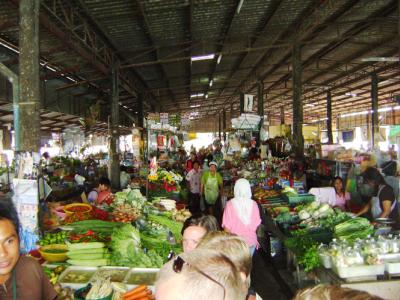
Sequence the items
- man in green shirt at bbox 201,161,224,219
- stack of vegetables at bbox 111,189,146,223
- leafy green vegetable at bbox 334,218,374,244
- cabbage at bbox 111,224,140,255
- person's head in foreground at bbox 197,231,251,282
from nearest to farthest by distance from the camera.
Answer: person's head in foreground at bbox 197,231,251,282 < cabbage at bbox 111,224,140,255 < leafy green vegetable at bbox 334,218,374,244 < stack of vegetables at bbox 111,189,146,223 < man in green shirt at bbox 201,161,224,219

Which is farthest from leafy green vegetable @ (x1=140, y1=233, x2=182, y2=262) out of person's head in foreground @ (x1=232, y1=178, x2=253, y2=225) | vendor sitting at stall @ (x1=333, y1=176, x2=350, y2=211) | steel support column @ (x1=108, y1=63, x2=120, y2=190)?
steel support column @ (x1=108, y1=63, x2=120, y2=190)

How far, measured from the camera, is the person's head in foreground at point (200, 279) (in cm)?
116

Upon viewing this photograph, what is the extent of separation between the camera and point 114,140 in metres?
11.1

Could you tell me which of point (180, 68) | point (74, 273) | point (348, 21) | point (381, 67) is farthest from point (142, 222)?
point (381, 67)

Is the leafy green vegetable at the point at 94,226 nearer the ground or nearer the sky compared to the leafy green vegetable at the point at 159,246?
nearer the sky

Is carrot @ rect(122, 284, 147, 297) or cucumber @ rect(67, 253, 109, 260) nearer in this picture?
carrot @ rect(122, 284, 147, 297)

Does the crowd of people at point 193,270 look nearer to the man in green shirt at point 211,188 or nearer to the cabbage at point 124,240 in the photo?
the cabbage at point 124,240

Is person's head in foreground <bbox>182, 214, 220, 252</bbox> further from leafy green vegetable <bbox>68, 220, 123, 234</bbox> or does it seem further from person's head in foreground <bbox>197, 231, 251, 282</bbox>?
leafy green vegetable <bbox>68, 220, 123, 234</bbox>

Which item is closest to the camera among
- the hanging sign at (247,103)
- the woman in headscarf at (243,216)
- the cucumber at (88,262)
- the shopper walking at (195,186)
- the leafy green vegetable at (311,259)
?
the cucumber at (88,262)

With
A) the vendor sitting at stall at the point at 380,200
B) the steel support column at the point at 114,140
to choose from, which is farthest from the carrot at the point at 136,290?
the steel support column at the point at 114,140

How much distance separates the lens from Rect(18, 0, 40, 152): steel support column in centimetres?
418

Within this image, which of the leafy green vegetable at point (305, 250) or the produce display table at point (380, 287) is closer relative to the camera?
the produce display table at point (380, 287)

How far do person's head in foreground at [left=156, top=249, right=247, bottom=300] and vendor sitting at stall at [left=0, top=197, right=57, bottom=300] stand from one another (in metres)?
1.03

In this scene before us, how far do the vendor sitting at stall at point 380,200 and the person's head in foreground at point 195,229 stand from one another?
369cm
